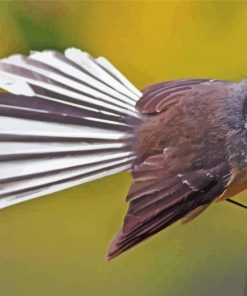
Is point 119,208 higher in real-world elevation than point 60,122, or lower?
lower

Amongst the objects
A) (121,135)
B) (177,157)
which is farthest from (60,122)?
(177,157)

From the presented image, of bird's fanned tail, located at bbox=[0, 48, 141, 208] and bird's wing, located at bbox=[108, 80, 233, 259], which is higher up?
bird's fanned tail, located at bbox=[0, 48, 141, 208]

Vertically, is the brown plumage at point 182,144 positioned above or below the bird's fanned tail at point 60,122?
below

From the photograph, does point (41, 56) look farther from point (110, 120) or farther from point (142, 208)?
point (142, 208)

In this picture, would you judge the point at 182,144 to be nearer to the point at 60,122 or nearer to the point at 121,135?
the point at 121,135

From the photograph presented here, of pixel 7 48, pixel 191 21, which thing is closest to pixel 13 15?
pixel 7 48

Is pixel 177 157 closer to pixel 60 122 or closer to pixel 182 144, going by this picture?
pixel 182 144
